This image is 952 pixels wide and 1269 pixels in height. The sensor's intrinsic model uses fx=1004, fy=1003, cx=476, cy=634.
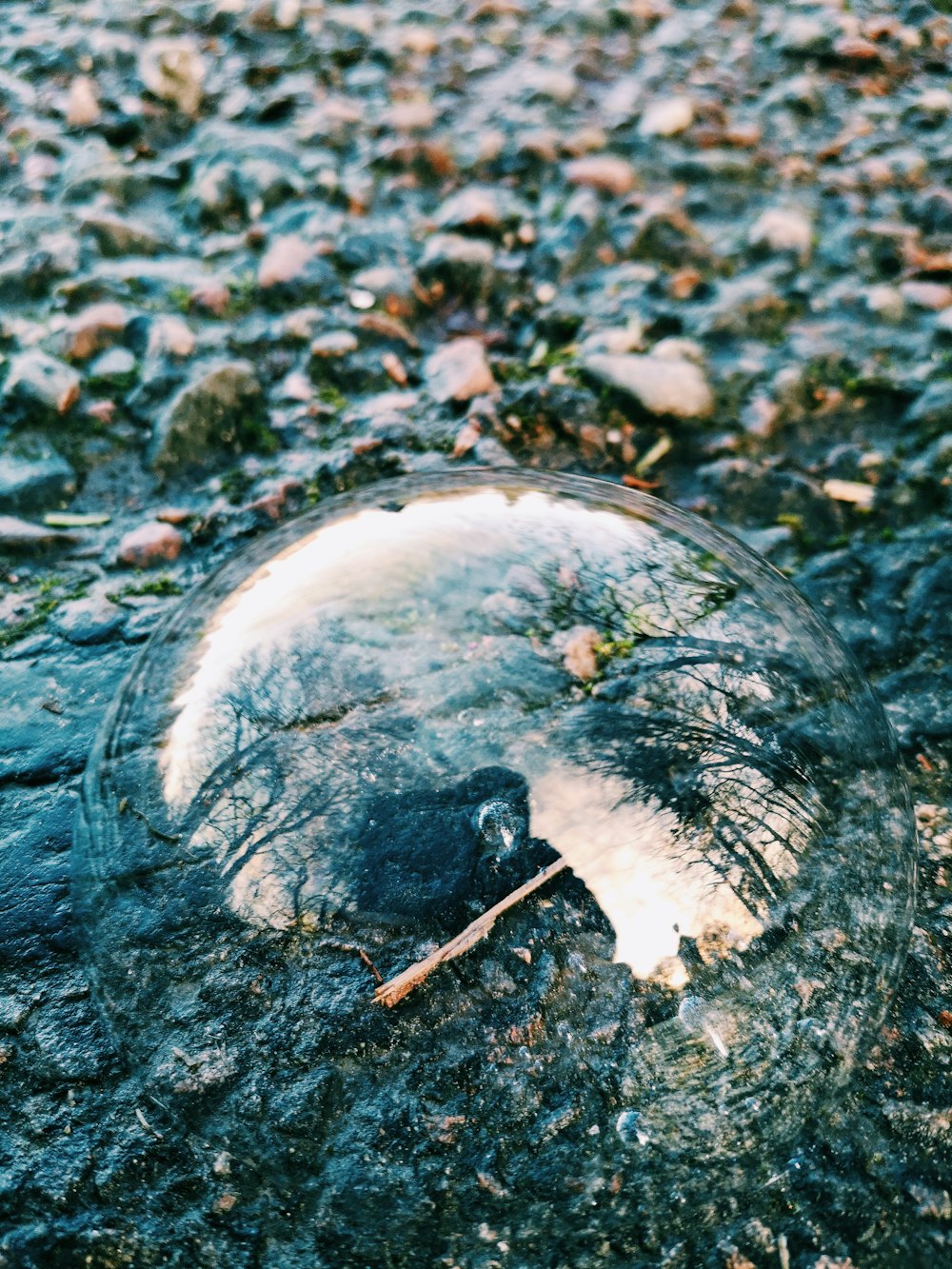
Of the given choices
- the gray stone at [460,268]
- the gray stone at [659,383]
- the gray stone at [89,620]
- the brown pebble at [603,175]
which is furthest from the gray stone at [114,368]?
the brown pebble at [603,175]

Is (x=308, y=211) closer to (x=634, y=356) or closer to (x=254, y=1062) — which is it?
(x=634, y=356)

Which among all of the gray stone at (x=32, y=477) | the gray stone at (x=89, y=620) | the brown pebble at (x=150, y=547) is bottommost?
the gray stone at (x=89, y=620)

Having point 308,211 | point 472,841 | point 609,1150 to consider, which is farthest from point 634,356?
point 609,1150

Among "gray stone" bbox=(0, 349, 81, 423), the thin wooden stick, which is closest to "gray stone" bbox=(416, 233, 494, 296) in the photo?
"gray stone" bbox=(0, 349, 81, 423)

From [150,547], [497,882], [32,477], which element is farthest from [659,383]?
[497,882]

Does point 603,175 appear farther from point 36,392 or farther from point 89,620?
point 89,620

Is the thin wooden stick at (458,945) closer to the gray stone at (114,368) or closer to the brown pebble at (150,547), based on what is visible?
the brown pebble at (150,547)
